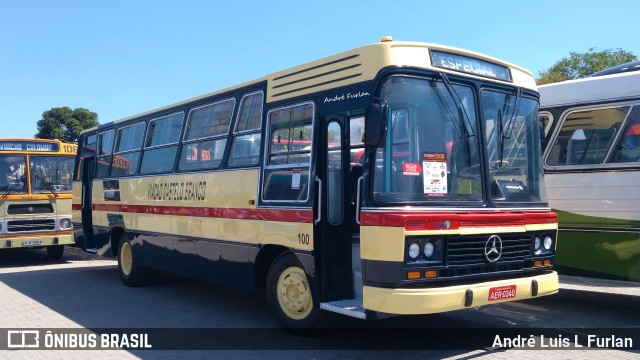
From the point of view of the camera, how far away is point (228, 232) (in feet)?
26.0

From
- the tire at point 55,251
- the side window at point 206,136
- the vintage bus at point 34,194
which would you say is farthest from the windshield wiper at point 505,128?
the tire at point 55,251

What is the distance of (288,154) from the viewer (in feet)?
22.8

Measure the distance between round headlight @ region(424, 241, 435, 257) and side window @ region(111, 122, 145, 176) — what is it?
22.9ft

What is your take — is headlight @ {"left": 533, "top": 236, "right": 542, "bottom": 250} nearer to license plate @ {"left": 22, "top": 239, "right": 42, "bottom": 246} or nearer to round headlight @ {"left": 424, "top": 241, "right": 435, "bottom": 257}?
round headlight @ {"left": 424, "top": 241, "right": 435, "bottom": 257}

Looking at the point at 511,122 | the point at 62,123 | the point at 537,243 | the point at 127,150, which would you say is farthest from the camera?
the point at 62,123

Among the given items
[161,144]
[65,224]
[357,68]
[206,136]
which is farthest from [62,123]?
[357,68]

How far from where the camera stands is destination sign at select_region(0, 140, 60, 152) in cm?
1439

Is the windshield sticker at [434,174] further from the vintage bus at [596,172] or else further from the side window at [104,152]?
the side window at [104,152]

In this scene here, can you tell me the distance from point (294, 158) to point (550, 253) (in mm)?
3179

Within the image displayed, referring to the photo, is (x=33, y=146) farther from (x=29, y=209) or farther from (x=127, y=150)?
(x=127, y=150)

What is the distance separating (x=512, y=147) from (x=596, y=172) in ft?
8.09

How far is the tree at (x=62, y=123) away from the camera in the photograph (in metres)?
44.6

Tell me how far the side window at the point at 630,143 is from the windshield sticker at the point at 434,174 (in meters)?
3.64

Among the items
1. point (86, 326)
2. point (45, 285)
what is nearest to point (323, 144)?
point (86, 326)
